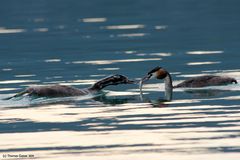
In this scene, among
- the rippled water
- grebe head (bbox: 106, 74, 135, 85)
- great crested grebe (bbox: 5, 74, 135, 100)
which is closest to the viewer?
the rippled water

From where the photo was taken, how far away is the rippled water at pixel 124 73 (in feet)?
72.2

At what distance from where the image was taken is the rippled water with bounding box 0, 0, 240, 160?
22.0m

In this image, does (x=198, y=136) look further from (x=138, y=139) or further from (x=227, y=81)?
(x=227, y=81)

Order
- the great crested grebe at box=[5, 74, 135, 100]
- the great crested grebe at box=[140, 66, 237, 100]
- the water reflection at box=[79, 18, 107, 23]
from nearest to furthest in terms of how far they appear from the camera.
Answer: the great crested grebe at box=[5, 74, 135, 100] < the great crested grebe at box=[140, 66, 237, 100] < the water reflection at box=[79, 18, 107, 23]

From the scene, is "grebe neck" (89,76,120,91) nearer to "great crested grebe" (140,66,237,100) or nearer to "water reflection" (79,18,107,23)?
"great crested grebe" (140,66,237,100)

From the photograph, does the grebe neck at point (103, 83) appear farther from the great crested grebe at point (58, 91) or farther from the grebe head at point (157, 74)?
the grebe head at point (157, 74)

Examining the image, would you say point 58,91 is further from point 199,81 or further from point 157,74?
point 199,81

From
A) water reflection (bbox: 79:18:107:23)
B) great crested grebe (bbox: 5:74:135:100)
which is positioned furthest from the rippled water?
great crested grebe (bbox: 5:74:135:100)

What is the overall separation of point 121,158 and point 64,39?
28.8 meters

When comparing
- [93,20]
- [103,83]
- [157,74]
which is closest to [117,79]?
[103,83]

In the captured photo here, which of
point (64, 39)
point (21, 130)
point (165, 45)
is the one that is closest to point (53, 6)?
point (64, 39)

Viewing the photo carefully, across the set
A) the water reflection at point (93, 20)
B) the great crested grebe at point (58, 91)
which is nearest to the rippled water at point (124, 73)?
the water reflection at point (93, 20)

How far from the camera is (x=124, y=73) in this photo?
35.3m

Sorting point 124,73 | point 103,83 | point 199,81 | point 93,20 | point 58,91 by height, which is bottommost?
point 93,20
